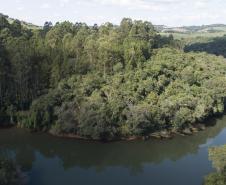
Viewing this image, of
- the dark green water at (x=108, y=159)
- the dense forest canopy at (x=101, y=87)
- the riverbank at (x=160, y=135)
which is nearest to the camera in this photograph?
the dark green water at (x=108, y=159)

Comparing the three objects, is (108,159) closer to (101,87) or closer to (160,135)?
(160,135)

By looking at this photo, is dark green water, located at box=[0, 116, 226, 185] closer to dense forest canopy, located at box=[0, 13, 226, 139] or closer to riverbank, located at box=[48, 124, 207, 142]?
riverbank, located at box=[48, 124, 207, 142]

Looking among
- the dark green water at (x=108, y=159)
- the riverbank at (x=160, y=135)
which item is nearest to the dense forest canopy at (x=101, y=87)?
the riverbank at (x=160, y=135)

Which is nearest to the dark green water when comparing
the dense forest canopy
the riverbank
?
the riverbank

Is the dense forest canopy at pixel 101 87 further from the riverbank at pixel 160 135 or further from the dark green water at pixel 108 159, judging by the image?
the dark green water at pixel 108 159

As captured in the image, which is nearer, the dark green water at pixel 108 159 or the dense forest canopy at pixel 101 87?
the dark green water at pixel 108 159

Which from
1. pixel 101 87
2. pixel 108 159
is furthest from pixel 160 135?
pixel 101 87
